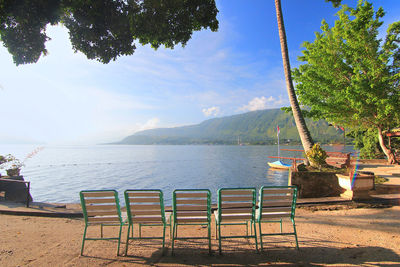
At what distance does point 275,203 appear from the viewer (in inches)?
161

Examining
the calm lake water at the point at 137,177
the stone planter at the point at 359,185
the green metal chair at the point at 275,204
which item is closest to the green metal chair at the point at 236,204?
the green metal chair at the point at 275,204

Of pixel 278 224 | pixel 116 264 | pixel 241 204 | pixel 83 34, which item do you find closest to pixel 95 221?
pixel 116 264

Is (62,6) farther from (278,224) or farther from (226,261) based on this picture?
(278,224)

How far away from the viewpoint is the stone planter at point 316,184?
787 centimetres

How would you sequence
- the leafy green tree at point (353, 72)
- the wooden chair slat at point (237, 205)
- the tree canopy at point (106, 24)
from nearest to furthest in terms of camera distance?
the wooden chair slat at point (237, 205) → the tree canopy at point (106, 24) → the leafy green tree at point (353, 72)

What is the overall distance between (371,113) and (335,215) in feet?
44.0

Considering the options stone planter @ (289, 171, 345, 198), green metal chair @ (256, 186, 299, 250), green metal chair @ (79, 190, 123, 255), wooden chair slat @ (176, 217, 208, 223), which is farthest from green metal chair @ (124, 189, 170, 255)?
stone planter @ (289, 171, 345, 198)

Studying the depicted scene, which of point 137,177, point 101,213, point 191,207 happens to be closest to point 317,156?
point 191,207

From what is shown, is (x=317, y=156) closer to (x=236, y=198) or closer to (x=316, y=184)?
(x=316, y=184)

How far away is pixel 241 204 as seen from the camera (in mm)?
4004

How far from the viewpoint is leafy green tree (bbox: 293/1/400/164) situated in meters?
14.5

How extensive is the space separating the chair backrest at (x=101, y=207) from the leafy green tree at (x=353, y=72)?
1572cm

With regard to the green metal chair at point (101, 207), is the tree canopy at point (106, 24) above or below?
above

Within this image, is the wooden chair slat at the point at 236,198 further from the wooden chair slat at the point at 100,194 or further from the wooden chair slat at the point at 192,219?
the wooden chair slat at the point at 100,194
